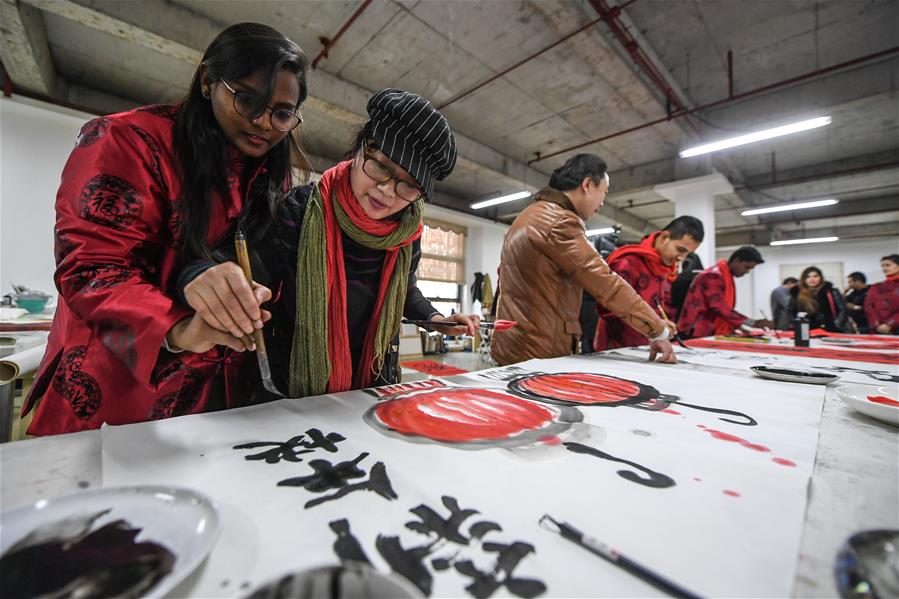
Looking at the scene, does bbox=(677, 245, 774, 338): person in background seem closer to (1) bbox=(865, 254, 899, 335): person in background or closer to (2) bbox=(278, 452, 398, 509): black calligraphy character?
(1) bbox=(865, 254, 899, 335): person in background

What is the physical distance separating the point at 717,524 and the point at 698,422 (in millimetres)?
419

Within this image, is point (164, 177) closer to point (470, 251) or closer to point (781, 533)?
point (781, 533)

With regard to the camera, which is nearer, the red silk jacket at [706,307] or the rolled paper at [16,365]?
the rolled paper at [16,365]

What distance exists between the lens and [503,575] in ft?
1.03

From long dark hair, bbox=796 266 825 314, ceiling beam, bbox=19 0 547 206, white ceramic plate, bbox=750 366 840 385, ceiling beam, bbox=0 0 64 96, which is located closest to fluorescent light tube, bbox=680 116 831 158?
long dark hair, bbox=796 266 825 314

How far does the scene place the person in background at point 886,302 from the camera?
4680mm

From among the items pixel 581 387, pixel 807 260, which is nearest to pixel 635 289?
pixel 581 387

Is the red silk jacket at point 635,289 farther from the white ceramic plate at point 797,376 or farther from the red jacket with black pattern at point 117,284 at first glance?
the red jacket with black pattern at point 117,284

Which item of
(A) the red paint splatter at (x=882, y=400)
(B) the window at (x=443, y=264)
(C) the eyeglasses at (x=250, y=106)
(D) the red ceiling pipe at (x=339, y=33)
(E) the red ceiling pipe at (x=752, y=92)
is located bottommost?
(A) the red paint splatter at (x=882, y=400)

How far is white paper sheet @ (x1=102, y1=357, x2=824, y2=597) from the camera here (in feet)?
1.05

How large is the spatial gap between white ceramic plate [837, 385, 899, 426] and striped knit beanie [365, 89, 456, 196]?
1.00m

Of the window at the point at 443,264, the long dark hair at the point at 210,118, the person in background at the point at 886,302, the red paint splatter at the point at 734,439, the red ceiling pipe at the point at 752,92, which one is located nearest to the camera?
the red paint splatter at the point at 734,439

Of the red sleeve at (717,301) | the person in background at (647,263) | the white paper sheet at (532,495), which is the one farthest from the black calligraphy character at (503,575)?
the red sleeve at (717,301)

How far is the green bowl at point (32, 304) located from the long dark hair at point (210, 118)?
385 centimetres
